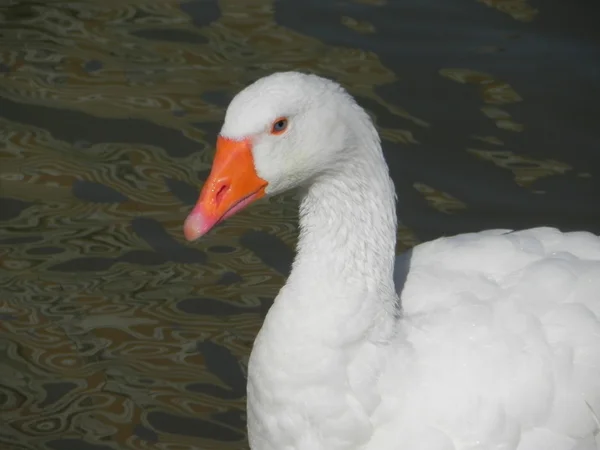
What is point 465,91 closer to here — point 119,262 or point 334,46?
point 334,46

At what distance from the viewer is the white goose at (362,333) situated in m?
4.53

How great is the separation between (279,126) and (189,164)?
11.0 feet

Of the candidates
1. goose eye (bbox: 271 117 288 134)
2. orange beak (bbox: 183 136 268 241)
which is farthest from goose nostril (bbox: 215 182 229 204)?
goose eye (bbox: 271 117 288 134)

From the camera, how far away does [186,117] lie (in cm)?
816

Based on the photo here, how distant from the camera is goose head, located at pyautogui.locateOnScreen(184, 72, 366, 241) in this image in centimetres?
442

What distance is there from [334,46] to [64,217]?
2615 millimetres

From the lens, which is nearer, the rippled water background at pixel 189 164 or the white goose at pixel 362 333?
the white goose at pixel 362 333

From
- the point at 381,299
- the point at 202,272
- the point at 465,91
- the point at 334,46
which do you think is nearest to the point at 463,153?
the point at 465,91

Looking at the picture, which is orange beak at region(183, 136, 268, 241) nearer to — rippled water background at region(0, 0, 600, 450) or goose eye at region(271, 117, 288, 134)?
goose eye at region(271, 117, 288, 134)

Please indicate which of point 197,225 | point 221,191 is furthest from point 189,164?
point 197,225

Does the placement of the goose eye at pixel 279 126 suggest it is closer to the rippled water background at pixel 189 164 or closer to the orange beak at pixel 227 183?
the orange beak at pixel 227 183

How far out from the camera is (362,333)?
469 cm

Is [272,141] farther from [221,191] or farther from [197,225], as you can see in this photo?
[197,225]

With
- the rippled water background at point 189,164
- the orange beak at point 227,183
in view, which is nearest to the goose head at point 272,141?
the orange beak at point 227,183
